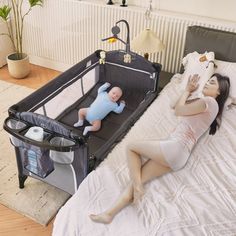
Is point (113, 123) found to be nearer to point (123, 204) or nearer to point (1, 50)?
point (123, 204)

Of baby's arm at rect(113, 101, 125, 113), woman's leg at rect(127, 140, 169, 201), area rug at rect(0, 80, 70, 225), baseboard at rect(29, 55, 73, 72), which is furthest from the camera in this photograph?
baseboard at rect(29, 55, 73, 72)

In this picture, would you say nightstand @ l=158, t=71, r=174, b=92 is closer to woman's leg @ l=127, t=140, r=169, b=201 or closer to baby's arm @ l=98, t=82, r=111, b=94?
baby's arm @ l=98, t=82, r=111, b=94

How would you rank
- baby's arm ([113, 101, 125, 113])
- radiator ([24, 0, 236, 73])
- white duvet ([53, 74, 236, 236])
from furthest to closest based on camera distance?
radiator ([24, 0, 236, 73]) → baby's arm ([113, 101, 125, 113]) → white duvet ([53, 74, 236, 236])

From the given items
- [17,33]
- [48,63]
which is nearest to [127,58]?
[48,63]

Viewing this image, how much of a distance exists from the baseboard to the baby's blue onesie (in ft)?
4.65

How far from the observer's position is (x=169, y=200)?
1.60m

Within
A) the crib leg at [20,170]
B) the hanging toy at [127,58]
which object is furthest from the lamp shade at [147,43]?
the crib leg at [20,170]

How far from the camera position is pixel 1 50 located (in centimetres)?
389

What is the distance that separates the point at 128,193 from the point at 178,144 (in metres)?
0.44

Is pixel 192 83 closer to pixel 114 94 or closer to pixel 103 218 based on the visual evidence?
pixel 114 94

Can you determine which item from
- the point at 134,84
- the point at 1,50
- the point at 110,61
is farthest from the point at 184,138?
the point at 1,50

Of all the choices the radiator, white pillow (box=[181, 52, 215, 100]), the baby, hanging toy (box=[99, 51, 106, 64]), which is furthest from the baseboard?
white pillow (box=[181, 52, 215, 100])

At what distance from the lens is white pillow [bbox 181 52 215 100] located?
7.39 ft

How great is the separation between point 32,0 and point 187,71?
190cm
